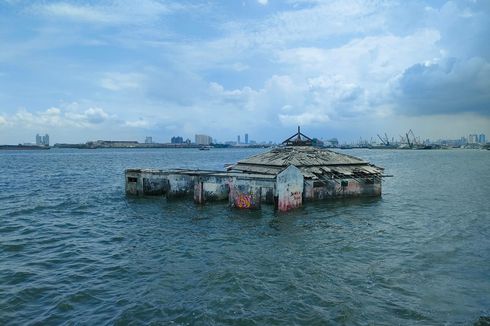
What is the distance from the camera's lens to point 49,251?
53.9ft

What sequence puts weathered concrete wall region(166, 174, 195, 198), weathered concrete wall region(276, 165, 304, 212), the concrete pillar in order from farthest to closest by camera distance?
weathered concrete wall region(166, 174, 195, 198)
the concrete pillar
weathered concrete wall region(276, 165, 304, 212)

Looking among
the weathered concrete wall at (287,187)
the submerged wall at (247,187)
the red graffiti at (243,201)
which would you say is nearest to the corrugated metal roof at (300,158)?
the submerged wall at (247,187)

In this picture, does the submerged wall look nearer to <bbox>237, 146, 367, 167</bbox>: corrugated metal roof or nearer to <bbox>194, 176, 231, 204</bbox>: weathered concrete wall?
<bbox>194, 176, 231, 204</bbox>: weathered concrete wall

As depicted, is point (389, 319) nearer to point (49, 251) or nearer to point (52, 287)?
point (52, 287)

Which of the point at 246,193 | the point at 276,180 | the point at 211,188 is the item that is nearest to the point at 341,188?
the point at 276,180

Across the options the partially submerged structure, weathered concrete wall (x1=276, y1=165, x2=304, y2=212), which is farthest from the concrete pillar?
weathered concrete wall (x1=276, y1=165, x2=304, y2=212)

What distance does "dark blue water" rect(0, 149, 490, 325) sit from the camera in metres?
10.4

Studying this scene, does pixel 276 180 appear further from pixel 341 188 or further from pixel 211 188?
pixel 341 188

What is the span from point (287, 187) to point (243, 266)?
11.6m

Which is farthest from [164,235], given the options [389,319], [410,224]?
[410,224]

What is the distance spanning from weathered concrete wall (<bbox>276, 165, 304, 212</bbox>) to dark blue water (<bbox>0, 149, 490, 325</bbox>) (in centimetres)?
103

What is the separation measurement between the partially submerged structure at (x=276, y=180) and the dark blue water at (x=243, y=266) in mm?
1399

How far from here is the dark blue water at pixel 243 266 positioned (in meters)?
10.4

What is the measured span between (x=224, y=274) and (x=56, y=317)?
5.44 m
